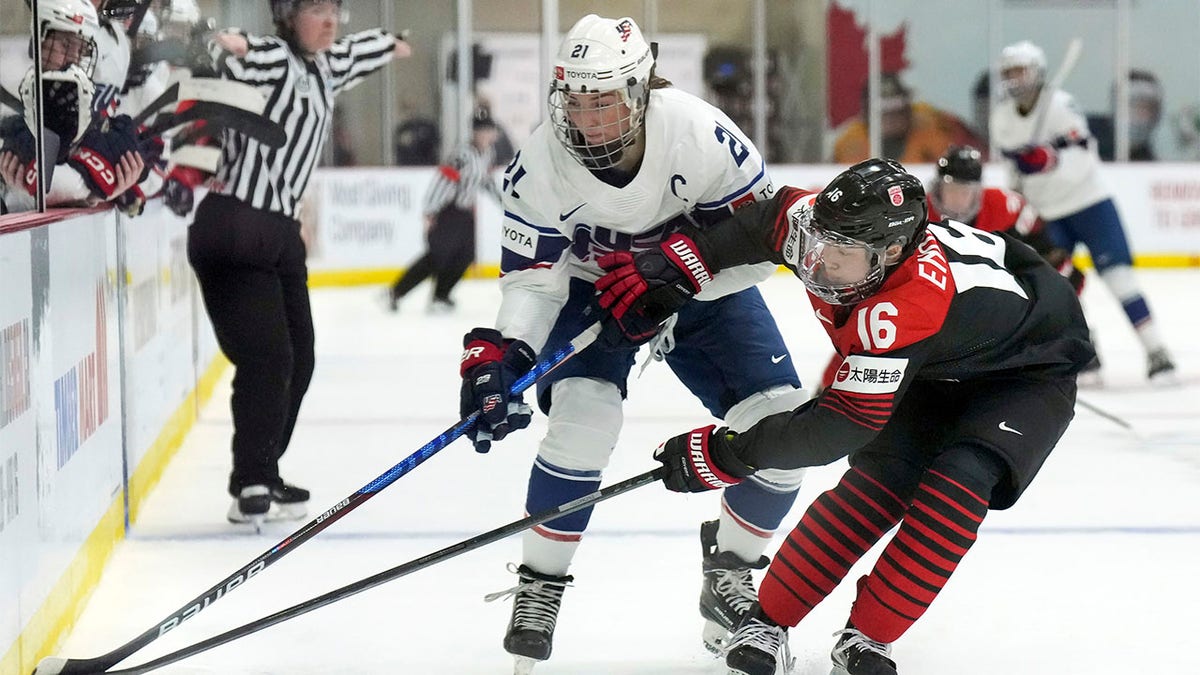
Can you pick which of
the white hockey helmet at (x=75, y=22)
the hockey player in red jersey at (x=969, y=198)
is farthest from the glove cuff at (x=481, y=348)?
the hockey player in red jersey at (x=969, y=198)

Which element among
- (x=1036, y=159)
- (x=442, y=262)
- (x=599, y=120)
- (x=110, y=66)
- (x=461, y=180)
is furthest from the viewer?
(x=461, y=180)

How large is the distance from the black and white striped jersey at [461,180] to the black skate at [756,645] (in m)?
6.32

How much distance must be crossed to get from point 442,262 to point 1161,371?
154 inches

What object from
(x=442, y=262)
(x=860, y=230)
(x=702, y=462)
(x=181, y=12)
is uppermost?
(x=181, y=12)

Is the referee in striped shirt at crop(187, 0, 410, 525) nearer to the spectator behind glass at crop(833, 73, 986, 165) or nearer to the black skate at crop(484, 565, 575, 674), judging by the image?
the black skate at crop(484, 565, 575, 674)

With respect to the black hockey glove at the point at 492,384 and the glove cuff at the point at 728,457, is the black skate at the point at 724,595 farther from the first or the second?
the black hockey glove at the point at 492,384

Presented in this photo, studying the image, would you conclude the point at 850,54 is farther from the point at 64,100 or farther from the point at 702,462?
the point at 702,462

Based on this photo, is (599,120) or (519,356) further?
(519,356)

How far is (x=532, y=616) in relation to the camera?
235 centimetres

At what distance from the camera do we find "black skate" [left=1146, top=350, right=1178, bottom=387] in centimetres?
552

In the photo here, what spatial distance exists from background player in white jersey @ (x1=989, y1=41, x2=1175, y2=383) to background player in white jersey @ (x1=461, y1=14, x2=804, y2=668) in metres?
3.51

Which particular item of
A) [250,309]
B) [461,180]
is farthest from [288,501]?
[461,180]

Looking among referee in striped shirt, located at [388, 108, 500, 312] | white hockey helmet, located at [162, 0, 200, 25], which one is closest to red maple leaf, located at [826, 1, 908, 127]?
referee in striped shirt, located at [388, 108, 500, 312]

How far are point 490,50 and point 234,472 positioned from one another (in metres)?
8.45
